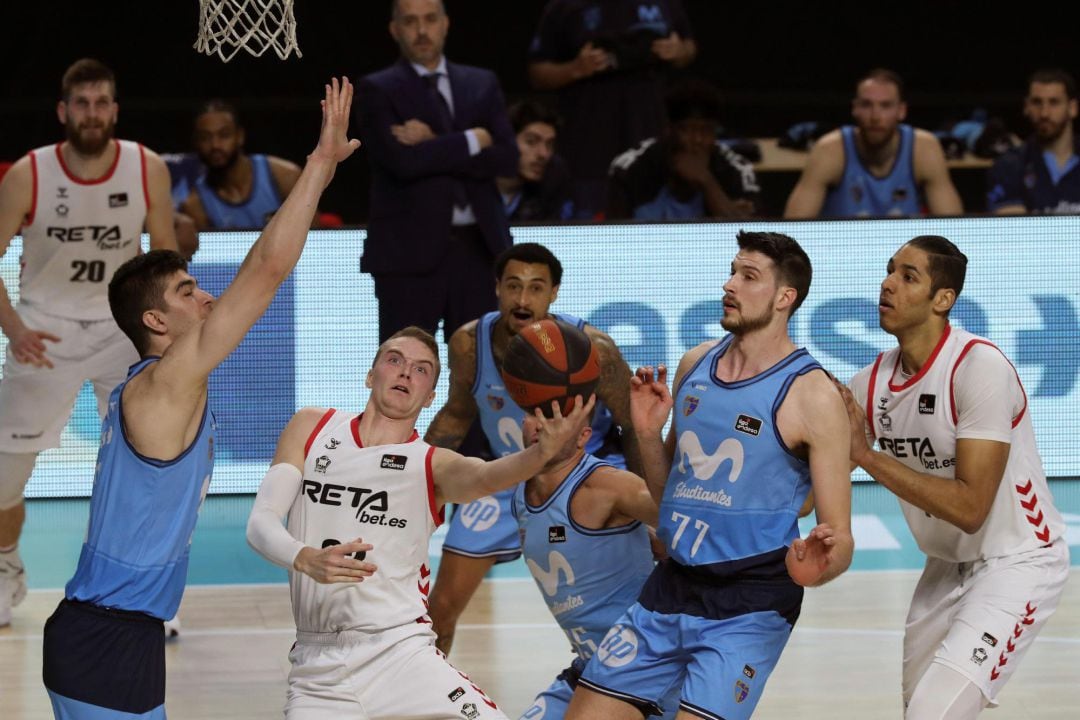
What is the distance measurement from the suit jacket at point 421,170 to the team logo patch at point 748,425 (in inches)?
161

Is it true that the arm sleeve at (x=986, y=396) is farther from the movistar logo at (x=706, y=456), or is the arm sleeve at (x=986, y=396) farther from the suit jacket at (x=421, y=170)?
the suit jacket at (x=421, y=170)

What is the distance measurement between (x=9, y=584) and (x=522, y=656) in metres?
2.44

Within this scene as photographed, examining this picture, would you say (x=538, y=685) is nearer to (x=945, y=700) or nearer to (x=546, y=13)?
(x=945, y=700)

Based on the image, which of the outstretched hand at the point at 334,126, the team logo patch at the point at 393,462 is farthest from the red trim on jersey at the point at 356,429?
the outstretched hand at the point at 334,126

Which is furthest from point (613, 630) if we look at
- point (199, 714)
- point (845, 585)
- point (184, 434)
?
point (845, 585)

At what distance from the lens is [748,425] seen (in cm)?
527

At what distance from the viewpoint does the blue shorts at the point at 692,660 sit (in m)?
5.11

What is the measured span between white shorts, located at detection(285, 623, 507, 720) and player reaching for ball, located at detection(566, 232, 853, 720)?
390 millimetres

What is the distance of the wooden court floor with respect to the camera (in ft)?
22.2

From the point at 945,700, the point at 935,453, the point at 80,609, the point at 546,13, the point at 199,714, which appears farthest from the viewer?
the point at 546,13

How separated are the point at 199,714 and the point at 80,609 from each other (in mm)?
1917

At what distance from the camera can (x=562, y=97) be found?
1120 centimetres

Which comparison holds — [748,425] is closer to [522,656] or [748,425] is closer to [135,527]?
[135,527]

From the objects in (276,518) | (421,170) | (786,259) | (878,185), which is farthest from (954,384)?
(878,185)
